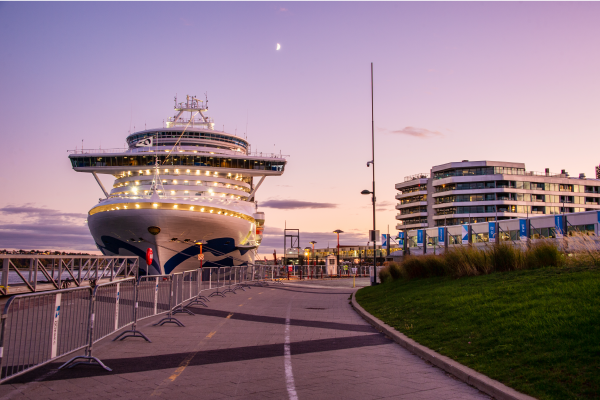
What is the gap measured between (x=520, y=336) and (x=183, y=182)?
34.6 m

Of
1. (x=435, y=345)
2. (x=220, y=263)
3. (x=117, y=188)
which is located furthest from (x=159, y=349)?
(x=117, y=188)

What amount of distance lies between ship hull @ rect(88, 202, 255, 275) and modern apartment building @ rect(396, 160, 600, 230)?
66686 millimetres

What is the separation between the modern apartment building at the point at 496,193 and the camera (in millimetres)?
92875

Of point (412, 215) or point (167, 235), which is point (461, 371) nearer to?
point (167, 235)

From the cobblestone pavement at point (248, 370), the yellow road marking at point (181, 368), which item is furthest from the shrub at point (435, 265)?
the yellow road marking at point (181, 368)

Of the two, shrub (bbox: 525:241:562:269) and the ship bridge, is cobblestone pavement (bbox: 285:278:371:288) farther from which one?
shrub (bbox: 525:241:562:269)

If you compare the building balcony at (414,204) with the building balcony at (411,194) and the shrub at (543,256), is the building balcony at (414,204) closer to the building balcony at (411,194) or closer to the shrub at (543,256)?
the building balcony at (411,194)

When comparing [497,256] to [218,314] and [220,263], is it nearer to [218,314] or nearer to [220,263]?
[218,314]

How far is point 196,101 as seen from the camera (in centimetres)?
5491

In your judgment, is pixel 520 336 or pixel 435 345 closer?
pixel 520 336

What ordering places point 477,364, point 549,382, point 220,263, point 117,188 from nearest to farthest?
point 549,382, point 477,364, point 220,263, point 117,188

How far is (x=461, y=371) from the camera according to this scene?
6.35 meters

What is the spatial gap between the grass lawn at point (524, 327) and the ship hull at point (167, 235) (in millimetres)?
20755

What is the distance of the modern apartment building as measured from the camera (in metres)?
92.9
